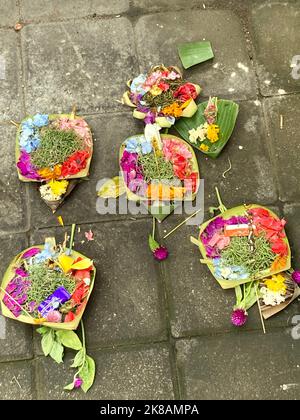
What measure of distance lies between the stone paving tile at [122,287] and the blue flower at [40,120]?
41 centimetres

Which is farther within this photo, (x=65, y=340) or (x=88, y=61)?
(x=88, y=61)

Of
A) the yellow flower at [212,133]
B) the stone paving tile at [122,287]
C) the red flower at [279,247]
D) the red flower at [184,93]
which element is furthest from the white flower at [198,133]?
the red flower at [279,247]

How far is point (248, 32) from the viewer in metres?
2.30

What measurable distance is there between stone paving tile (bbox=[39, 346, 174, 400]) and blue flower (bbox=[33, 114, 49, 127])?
893 millimetres

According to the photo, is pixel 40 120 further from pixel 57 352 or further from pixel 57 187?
pixel 57 352

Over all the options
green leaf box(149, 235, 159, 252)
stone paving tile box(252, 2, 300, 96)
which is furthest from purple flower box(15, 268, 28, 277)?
stone paving tile box(252, 2, 300, 96)

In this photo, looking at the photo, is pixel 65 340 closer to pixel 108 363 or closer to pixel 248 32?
pixel 108 363

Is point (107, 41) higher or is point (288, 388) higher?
point (107, 41)

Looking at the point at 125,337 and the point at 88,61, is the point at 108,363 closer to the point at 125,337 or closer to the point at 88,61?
the point at 125,337

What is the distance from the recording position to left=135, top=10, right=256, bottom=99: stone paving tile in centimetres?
224

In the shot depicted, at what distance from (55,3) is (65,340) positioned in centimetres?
140

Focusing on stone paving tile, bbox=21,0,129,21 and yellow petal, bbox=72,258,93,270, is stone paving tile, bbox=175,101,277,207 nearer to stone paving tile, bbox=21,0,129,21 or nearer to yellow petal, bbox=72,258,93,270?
yellow petal, bbox=72,258,93,270

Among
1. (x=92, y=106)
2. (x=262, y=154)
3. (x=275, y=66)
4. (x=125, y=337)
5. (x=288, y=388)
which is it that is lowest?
(x=288, y=388)

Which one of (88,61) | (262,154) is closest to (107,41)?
(88,61)
